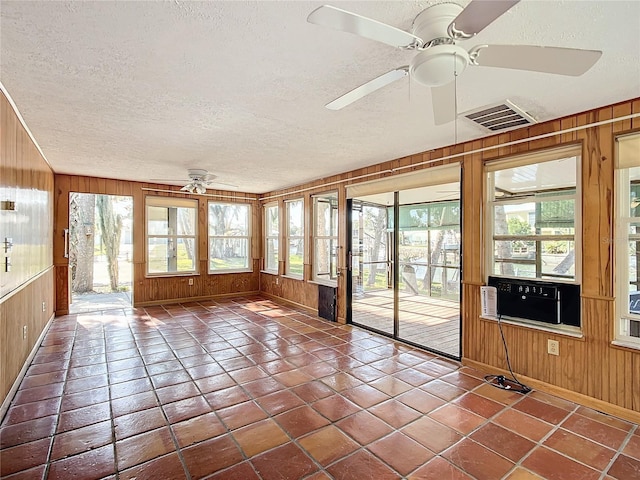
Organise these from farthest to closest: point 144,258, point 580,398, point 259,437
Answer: point 144,258, point 580,398, point 259,437

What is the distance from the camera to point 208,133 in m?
3.27

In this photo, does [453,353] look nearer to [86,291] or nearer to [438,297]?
[438,297]

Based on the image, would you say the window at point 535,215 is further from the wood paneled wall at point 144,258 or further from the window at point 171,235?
the window at point 171,235

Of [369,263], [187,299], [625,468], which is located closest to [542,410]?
[625,468]

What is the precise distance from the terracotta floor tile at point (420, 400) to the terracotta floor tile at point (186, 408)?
5.16 feet

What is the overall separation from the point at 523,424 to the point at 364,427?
1.16 meters

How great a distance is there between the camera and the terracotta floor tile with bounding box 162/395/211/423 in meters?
2.46

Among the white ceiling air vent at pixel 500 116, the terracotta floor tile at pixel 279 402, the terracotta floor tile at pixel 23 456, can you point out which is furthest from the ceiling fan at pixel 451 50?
the terracotta floor tile at pixel 23 456

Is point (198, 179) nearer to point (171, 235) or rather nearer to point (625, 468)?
point (171, 235)

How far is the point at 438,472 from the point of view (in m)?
1.89

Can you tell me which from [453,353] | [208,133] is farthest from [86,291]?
[453,353]

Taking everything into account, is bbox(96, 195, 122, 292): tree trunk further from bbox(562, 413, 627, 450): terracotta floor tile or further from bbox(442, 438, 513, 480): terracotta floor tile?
bbox(562, 413, 627, 450): terracotta floor tile

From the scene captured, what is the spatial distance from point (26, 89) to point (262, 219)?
214 inches

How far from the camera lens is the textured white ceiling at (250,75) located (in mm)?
1541
